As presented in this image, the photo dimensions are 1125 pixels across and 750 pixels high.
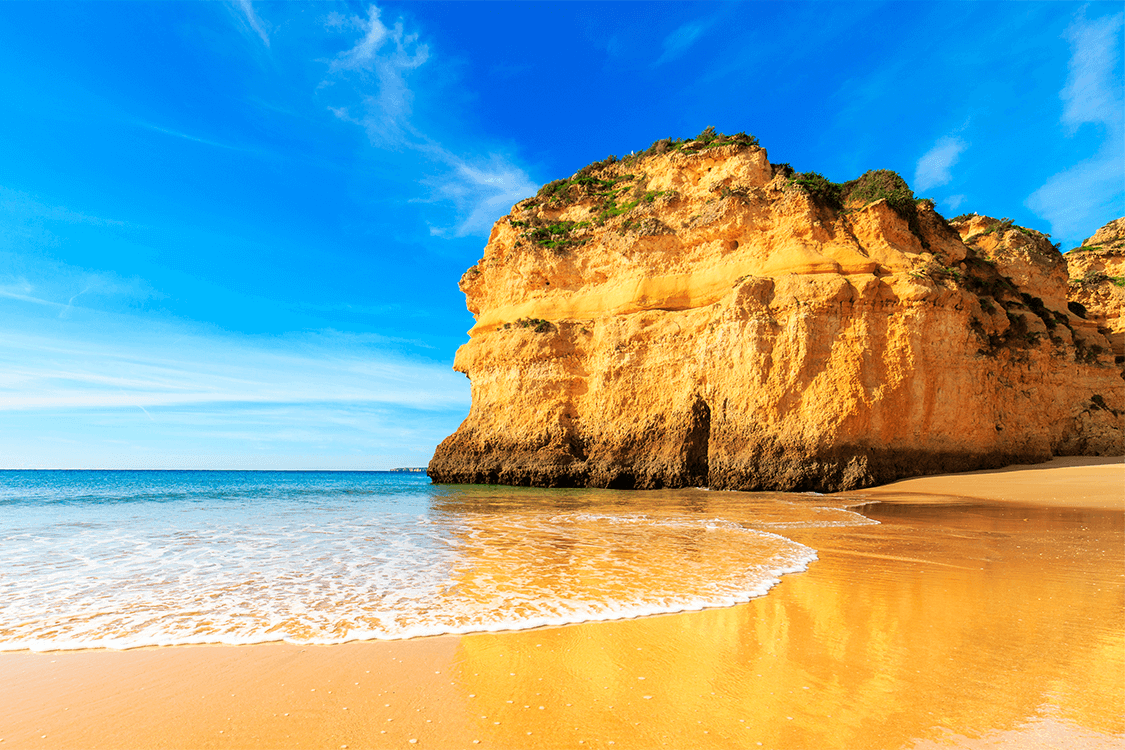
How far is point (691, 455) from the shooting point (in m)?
18.0

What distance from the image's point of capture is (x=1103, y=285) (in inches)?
901

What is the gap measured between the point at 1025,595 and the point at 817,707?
3.11 m

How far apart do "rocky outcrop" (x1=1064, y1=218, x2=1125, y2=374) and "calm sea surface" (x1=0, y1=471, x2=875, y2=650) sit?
21037mm

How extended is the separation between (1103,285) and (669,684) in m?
31.0

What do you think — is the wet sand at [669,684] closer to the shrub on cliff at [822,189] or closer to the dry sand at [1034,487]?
the dry sand at [1034,487]

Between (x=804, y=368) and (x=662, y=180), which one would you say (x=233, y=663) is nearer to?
(x=804, y=368)

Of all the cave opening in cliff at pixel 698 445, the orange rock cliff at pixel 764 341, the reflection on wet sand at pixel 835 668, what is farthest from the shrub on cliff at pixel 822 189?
the reflection on wet sand at pixel 835 668

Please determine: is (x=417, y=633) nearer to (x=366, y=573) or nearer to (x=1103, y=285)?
(x=366, y=573)

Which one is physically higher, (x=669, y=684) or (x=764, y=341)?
(x=764, y=341)

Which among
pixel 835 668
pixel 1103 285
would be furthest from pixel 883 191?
pixel 835 668

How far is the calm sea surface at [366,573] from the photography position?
3.84 meters

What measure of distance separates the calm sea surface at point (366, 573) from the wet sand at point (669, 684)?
391 millimetres

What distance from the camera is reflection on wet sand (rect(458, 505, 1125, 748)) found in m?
2.27

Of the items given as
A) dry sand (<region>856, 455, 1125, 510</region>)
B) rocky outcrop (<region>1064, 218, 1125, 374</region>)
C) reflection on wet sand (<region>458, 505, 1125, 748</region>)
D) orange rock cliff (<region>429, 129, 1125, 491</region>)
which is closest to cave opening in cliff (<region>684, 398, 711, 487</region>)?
orange rock cliff (<region>429, 129, 1125, 491</region>)
